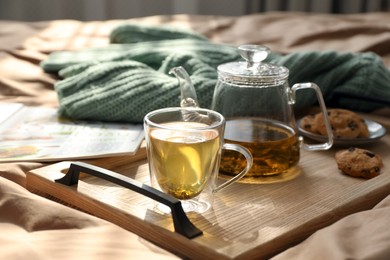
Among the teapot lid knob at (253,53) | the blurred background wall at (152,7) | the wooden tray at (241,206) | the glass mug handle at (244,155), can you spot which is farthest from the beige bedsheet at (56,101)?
the blurred background wall at (152,7)

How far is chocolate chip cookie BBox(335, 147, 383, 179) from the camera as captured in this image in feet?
2.76

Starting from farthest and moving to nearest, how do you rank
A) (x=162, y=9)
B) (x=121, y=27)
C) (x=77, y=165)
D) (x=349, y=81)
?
1. (x=162, y=9)
2. (x=121, y=27)
3. (x=349, y=81)
4. (x=77, y=165)

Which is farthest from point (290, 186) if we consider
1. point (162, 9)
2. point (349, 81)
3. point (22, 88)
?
point (162, 9)

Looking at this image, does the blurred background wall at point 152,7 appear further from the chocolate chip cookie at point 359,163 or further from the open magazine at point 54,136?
the chocolate chip cookie at point 359,163

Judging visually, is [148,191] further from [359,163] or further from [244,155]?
[359,163]

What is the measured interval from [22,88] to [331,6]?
161cm

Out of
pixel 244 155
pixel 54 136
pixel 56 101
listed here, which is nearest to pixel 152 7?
pixel 56 101

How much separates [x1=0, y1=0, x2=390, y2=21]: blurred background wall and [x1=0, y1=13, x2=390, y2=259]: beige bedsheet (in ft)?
2.48

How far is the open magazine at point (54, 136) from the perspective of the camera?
885mm

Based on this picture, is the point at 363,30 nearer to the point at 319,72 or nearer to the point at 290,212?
the point at 319,72

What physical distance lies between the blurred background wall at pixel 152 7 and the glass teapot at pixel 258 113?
1.59 metres

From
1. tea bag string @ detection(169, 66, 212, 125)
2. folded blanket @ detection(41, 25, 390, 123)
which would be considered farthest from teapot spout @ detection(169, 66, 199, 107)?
folded blanket @ detection(41, 25, 390, 123)

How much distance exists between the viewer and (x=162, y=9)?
8.07 ft

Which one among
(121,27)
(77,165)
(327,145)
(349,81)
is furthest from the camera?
(121,27)
